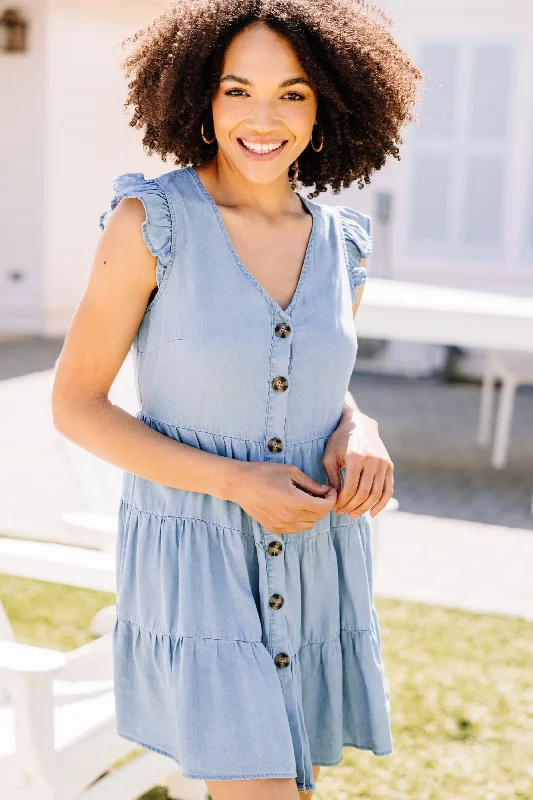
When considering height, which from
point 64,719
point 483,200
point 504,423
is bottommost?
point 504,423

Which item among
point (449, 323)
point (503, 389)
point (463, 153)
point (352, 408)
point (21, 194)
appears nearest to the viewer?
point (352, 408)

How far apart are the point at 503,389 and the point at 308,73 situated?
15.5ft

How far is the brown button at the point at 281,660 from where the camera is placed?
1843 mm

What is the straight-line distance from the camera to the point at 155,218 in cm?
177

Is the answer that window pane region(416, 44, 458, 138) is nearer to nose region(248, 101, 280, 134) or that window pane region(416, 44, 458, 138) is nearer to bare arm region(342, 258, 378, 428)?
bare arm region(342, 258, 378, 428)

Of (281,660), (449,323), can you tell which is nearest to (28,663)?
(281,660)

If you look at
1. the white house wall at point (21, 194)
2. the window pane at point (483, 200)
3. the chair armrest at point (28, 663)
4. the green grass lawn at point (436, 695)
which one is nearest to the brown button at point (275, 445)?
the chair armrest at point (28, 663)

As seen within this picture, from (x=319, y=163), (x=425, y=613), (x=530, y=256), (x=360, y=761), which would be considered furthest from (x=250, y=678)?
(x=530, y=256)

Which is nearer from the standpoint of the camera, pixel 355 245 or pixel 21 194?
pixel 355 245

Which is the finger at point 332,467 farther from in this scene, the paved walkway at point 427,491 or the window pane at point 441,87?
the window pane at point 441,87

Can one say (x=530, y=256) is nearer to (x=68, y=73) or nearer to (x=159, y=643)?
(x=68, y=73)

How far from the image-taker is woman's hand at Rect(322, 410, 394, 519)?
190 centimetres

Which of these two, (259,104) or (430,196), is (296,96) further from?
(430,196)

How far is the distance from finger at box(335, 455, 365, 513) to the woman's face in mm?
515
